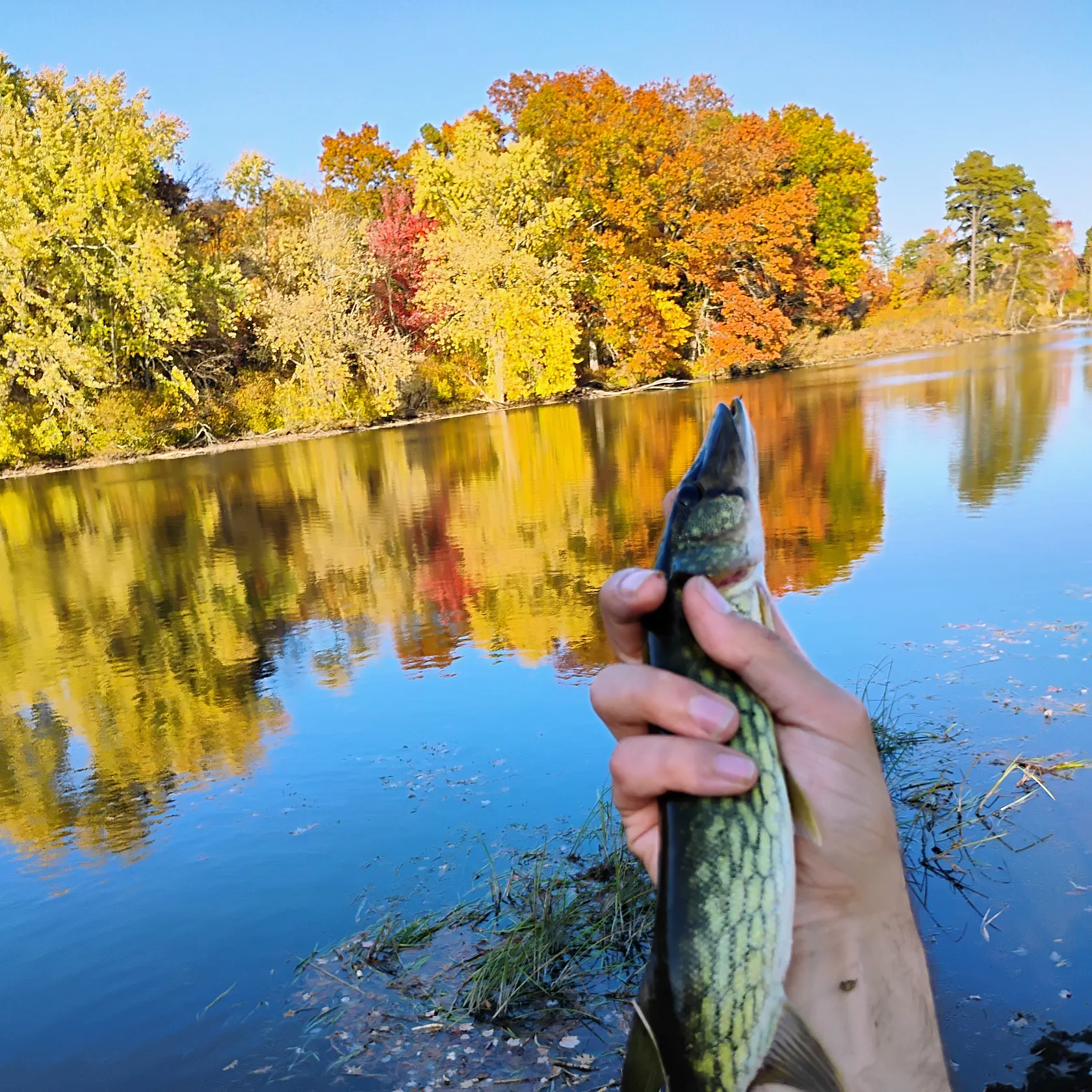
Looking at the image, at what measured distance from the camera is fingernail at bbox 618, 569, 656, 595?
204 cm

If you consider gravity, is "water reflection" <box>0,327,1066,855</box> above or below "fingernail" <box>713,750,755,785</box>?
below

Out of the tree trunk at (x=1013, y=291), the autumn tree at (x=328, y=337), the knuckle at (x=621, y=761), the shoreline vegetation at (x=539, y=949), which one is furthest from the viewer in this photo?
the tree trunk at (x=1013, y=291)

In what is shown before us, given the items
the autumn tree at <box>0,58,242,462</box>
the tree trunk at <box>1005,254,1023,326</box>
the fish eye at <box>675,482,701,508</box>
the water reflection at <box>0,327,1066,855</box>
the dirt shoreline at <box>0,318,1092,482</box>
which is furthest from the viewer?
the tree trunk at <box>1005,254,1023,326</box>

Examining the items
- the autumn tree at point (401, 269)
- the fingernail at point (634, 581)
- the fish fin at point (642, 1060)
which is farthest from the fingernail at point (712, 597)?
the autumn tree at point (401, 269)

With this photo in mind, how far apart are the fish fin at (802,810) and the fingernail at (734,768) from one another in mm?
141

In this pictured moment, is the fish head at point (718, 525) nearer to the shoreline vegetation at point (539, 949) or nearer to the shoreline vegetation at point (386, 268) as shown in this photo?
the shoreline vegetation at point (539, 949)

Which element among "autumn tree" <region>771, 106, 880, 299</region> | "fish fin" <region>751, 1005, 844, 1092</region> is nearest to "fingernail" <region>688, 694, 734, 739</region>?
"fish fin" <region>751, 1005, 844, 1092</region>

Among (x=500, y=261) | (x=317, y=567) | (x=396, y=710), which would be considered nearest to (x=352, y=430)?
(x=500, y=261)

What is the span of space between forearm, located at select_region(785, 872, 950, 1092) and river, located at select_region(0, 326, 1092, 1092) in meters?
1.36

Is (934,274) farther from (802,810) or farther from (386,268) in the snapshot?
(802,810)

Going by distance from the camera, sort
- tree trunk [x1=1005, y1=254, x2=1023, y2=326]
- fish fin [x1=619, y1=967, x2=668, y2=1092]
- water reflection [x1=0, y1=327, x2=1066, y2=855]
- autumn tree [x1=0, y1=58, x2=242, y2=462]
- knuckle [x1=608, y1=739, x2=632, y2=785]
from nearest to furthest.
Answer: fish fin [x1=619, y1=967, x2=668, y2=1092]
knuckle [x1=608, y1=739, x2=632, y2=785]
water reflection [x1=0, y1=327, x2=1066, y2=855]
autumn tree [x1=0, y1=58, x2=242, y2=462]
tree trunk [x1=1005, y1=254, x2=1023, y2=326]

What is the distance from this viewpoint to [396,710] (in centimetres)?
728

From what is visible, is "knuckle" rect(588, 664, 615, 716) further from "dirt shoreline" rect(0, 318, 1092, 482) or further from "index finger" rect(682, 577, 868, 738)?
"dirt shoreline" rect(0, 318, 1092, 482)

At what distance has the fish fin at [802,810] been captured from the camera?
1918 millimetres
